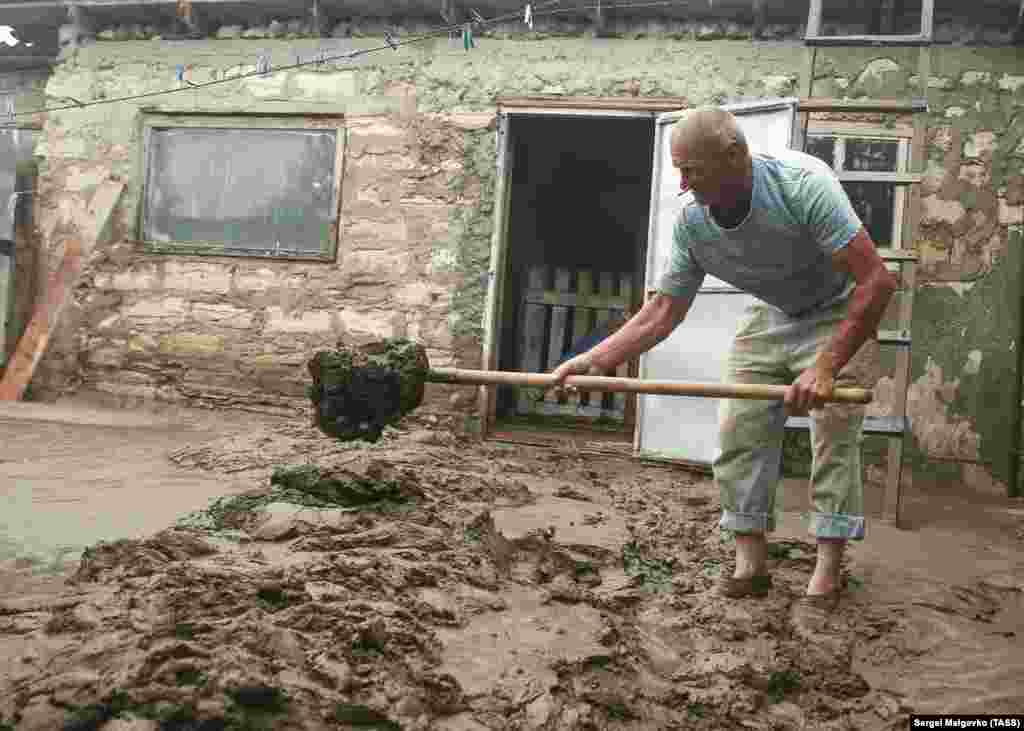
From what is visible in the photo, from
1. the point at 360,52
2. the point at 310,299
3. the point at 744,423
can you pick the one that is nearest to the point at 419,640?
the point at 744,423

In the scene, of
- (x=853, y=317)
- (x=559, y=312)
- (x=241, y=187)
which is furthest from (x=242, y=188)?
(x=853, y=317)

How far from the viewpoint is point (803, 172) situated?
2348 mm

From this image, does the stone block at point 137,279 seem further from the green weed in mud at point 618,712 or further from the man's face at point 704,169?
the green weed in mud at point 618,712

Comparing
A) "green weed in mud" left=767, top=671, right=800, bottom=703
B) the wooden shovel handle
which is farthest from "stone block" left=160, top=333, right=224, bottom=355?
"green weed in mud" left=767, top=671, right=800, bottom=703

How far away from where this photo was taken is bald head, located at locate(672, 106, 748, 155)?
224cm

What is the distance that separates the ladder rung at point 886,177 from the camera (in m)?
3.90

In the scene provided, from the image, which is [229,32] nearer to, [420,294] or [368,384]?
[420,294]

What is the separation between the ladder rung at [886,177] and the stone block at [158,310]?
4654mm

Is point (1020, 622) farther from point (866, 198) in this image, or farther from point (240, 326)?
point (240, 326)

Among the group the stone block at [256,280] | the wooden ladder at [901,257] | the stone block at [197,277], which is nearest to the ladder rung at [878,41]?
the wooden ladder at [901,257]

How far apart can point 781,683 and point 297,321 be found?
458 cm

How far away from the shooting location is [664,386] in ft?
7.82

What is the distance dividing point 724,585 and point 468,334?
3.31 m

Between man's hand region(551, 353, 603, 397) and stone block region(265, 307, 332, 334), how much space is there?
11.4 ft
